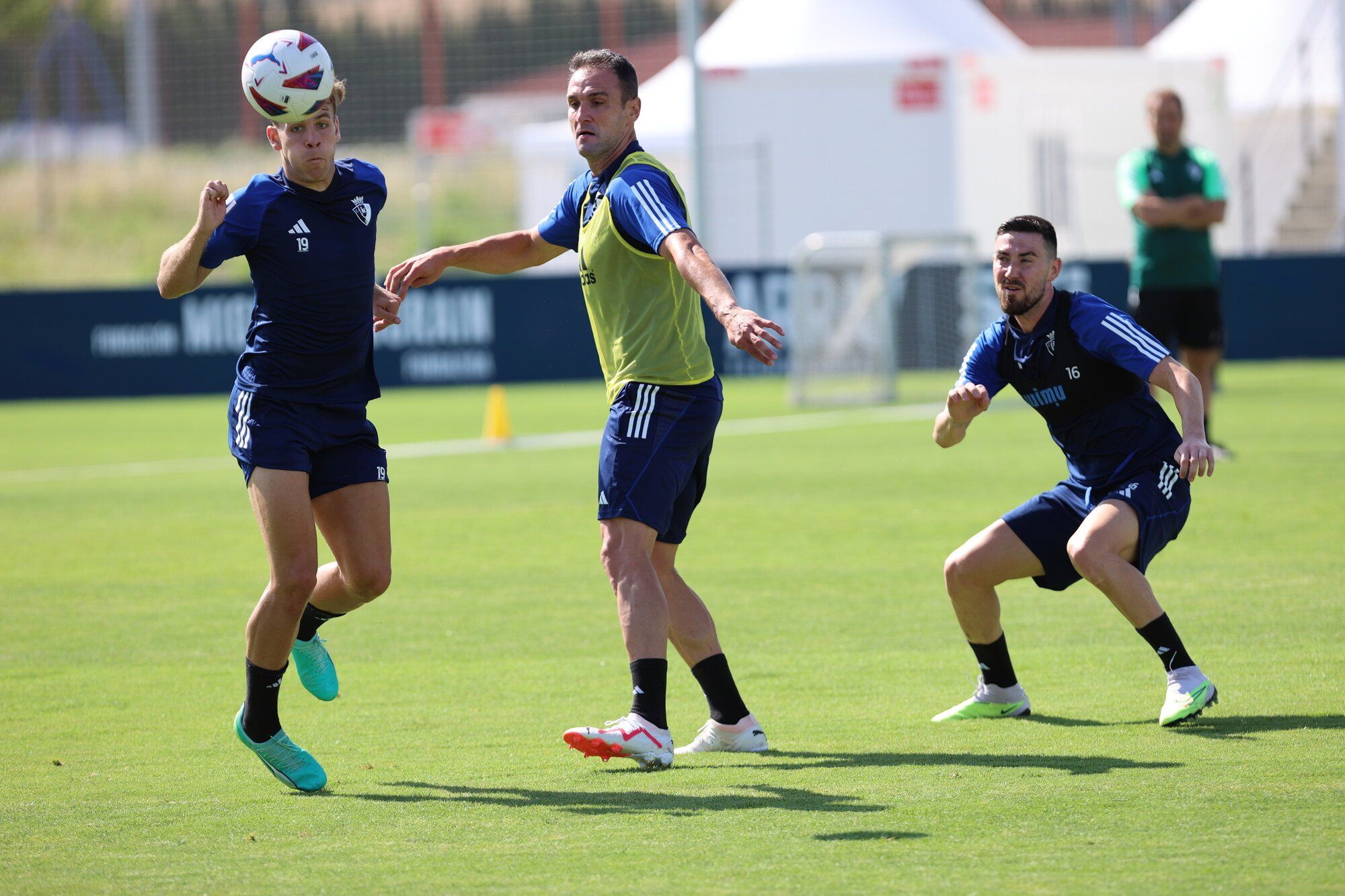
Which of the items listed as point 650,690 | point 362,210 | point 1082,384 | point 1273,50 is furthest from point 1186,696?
point 1273,50

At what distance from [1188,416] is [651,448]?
68.4 inches

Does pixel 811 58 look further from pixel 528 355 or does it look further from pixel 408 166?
pixel 408 166

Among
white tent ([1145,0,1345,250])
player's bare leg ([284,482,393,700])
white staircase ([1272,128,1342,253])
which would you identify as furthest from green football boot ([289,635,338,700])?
white staircase ([1272,128,1342,253])

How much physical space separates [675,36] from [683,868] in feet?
156

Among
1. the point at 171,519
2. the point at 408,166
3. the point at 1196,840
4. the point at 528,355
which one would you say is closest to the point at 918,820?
the point at 1196,840

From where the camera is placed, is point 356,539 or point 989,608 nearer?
point 356,539

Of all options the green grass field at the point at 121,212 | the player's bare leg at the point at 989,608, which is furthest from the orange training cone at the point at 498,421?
the green grass field at the point at 121,212

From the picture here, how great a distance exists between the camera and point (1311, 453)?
14008mm

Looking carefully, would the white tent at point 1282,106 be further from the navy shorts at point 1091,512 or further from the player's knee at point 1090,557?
the player's knee at point 1090,557

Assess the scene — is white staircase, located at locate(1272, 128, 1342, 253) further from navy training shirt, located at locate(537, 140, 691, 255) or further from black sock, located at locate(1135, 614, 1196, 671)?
navy training shirt, located at locate(537, 140, 691, 255)

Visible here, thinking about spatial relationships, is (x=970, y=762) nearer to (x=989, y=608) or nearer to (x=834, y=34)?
(x=989, y=608)

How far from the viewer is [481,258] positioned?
6602mm

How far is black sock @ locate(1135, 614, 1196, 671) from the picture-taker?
6027 mm

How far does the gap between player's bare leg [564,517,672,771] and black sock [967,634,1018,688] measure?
47.0 inches
